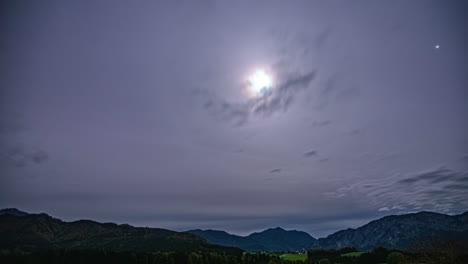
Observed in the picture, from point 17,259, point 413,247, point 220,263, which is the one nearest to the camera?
point 413,247

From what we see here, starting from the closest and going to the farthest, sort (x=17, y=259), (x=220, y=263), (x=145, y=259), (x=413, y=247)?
1. (x=413, y=247)
2. (x=17, y=259)
3. (x=145, y=259)
4. (x=220, y=263)

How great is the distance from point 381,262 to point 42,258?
676 feet

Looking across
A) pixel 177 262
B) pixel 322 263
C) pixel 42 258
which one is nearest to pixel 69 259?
pixel 42 258

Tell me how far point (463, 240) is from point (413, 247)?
35.0 ft

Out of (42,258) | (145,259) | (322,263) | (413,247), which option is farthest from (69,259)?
(413,247)

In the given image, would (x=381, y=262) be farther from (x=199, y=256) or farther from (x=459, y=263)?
(x=459, y=263)

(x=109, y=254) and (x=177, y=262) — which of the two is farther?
(x=177, y=262)

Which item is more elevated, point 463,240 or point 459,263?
point 463,240

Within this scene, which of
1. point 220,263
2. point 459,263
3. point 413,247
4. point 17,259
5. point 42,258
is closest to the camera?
point 459,263

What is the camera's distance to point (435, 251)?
68.4 m

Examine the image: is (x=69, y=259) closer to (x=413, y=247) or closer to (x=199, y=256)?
(x=199, y=256)

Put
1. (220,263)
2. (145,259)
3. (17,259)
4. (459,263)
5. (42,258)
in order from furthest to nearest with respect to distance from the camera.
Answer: (220,263) → (145,259) → (42,258) → (17,259) → (459,263)

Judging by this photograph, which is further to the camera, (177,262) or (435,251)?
(177,262)

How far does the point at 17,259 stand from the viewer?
152 m
